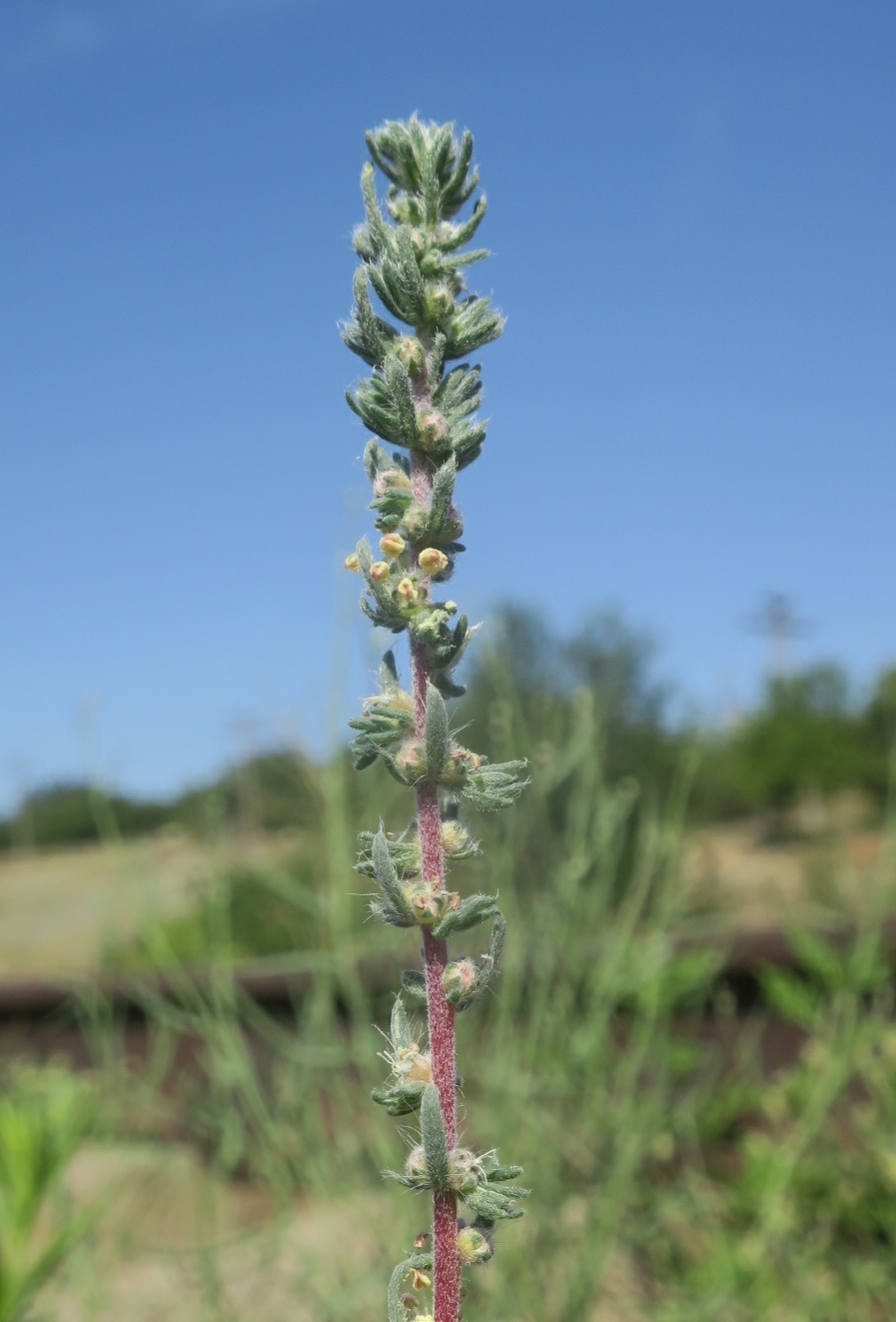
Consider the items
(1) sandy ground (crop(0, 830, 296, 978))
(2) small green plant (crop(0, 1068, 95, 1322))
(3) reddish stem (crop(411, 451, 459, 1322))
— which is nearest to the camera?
(3) reddish stem (crop(411, 451, 459, 1322))

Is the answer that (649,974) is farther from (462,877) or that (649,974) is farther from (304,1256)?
(304,1256)

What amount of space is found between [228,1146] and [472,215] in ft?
7.18

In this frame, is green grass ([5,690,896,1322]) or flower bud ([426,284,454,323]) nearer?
flower bud ([426,284,454,323])

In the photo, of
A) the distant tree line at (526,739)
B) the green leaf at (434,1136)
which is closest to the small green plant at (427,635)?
the green leaf at (434,1136)

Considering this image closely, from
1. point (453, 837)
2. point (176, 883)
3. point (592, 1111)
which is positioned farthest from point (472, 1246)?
point (176, 883)

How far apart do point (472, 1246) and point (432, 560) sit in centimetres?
25

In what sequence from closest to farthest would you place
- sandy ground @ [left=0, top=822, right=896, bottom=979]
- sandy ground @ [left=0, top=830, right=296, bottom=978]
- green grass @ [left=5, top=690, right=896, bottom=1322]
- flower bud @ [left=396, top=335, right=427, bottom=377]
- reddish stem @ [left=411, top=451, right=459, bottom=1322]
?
reddish stem @ [left=411, top=451, right=459, bottom=1322] → flower bud @ [left=396, top=335, right=427, bottom=377] → green grass @ [left=5, top=690, right=896, bottom=1322] → sandy ground @ [left=0, top=822, right=896, bottom=979] → sandy ground @ [left=0, top=830, right=296, bottom=978]

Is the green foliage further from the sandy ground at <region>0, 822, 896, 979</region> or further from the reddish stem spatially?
the reddish stem

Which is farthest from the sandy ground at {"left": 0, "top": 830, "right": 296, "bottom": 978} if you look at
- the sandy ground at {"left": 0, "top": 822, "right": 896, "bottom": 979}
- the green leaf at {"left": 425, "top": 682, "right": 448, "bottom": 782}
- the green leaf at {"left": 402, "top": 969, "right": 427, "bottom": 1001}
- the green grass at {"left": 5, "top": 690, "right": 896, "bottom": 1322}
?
the green leaf at {"left": 425, "top": 682, "right": 448, "bottom": 782}

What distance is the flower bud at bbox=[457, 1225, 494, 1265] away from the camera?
0.41 metres

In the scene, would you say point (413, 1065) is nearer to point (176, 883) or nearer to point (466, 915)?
point (466, 915)

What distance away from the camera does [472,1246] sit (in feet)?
1.39

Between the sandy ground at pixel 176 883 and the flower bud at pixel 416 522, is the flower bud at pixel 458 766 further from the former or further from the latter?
the sandy ground at pixel 176 883

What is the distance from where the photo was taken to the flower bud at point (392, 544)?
478 mm
